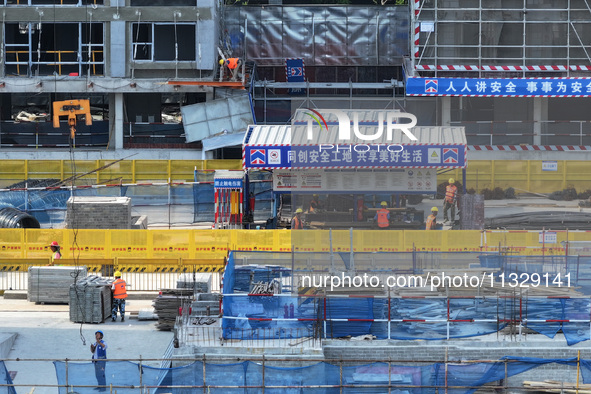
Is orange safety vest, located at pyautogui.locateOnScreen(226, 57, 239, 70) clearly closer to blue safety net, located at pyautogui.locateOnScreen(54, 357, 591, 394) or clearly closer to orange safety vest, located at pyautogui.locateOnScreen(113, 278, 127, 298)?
orange safety vest, located at pyautogui.locateOnScreen(113, 278, 127, 298)

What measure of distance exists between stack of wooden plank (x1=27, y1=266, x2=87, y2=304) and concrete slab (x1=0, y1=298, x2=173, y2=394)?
705 millimetres

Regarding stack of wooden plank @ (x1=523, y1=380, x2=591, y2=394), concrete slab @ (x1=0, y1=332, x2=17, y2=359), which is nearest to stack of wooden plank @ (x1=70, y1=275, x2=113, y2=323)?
concrete slab @ (x1=0, y1=332, x2=17, y2=359)

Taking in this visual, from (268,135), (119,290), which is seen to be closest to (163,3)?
(268,135)

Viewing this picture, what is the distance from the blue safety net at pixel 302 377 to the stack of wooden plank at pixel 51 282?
834 cm

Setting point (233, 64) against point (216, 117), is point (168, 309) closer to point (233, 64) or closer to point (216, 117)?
point (216, 117)

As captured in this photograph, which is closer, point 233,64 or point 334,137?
point 334,137

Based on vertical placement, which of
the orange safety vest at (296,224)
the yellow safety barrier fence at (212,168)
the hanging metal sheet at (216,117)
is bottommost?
the orange safety vest at (296,224)

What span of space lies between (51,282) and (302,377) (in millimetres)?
10659

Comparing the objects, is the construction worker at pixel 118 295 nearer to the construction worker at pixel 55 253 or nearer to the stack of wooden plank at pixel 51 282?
the stack of wooden plank at pixel 51 282

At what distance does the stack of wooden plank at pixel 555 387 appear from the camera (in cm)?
2152

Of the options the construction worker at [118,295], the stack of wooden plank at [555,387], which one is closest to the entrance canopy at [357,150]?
the construction worker at [118,295]

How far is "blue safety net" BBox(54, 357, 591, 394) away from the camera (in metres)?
20.2

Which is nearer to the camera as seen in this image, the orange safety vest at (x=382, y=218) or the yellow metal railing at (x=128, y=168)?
the orange safety vest at (x=382, y=218)

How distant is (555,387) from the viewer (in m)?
21.8
